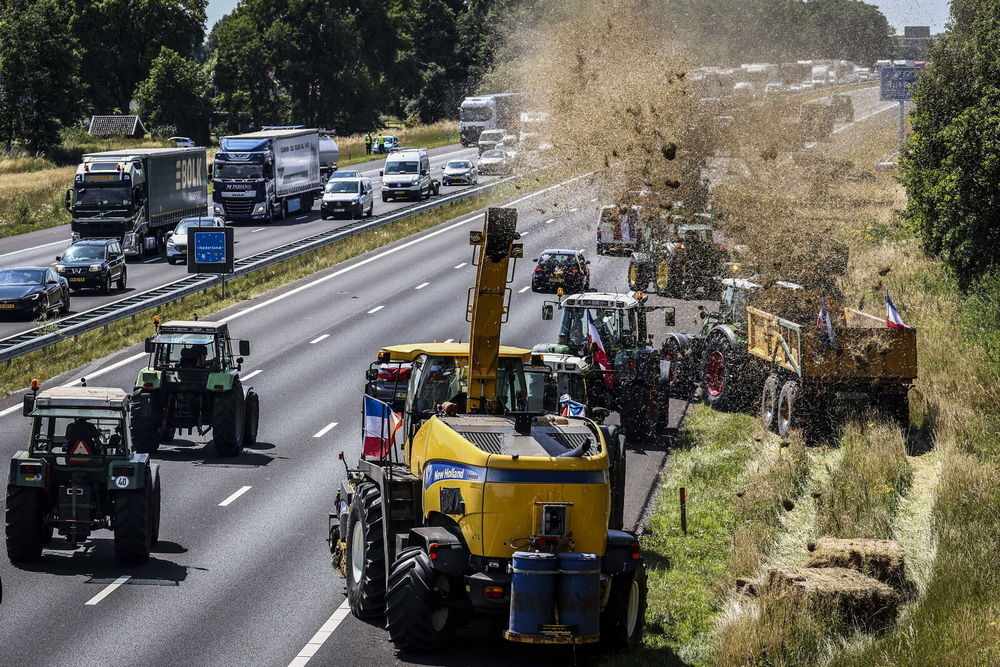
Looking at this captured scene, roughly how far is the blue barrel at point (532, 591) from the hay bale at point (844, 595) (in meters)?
3.58

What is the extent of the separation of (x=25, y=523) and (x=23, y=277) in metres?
25.8

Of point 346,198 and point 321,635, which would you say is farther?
point 346,198

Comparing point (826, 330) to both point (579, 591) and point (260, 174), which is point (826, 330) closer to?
point (579, 591)

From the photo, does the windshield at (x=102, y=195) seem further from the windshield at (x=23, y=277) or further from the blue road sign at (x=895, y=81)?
the blue road sign at (x=895, y=81)

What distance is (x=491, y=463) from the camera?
14242mm

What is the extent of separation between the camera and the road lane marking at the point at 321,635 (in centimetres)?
1589

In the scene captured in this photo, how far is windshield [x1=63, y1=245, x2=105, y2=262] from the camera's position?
4744cm

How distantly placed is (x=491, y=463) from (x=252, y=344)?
27.4 metres

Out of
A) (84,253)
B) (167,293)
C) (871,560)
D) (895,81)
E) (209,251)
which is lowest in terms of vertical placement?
(871,560)

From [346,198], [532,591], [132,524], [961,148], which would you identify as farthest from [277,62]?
[532,591]

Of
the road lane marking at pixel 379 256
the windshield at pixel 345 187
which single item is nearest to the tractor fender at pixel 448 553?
the road lane marking at pixel 379 256

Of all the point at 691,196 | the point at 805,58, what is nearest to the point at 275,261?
the point at 691,196

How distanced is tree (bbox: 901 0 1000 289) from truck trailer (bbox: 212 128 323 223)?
113 ft

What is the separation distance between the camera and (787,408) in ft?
88.3
